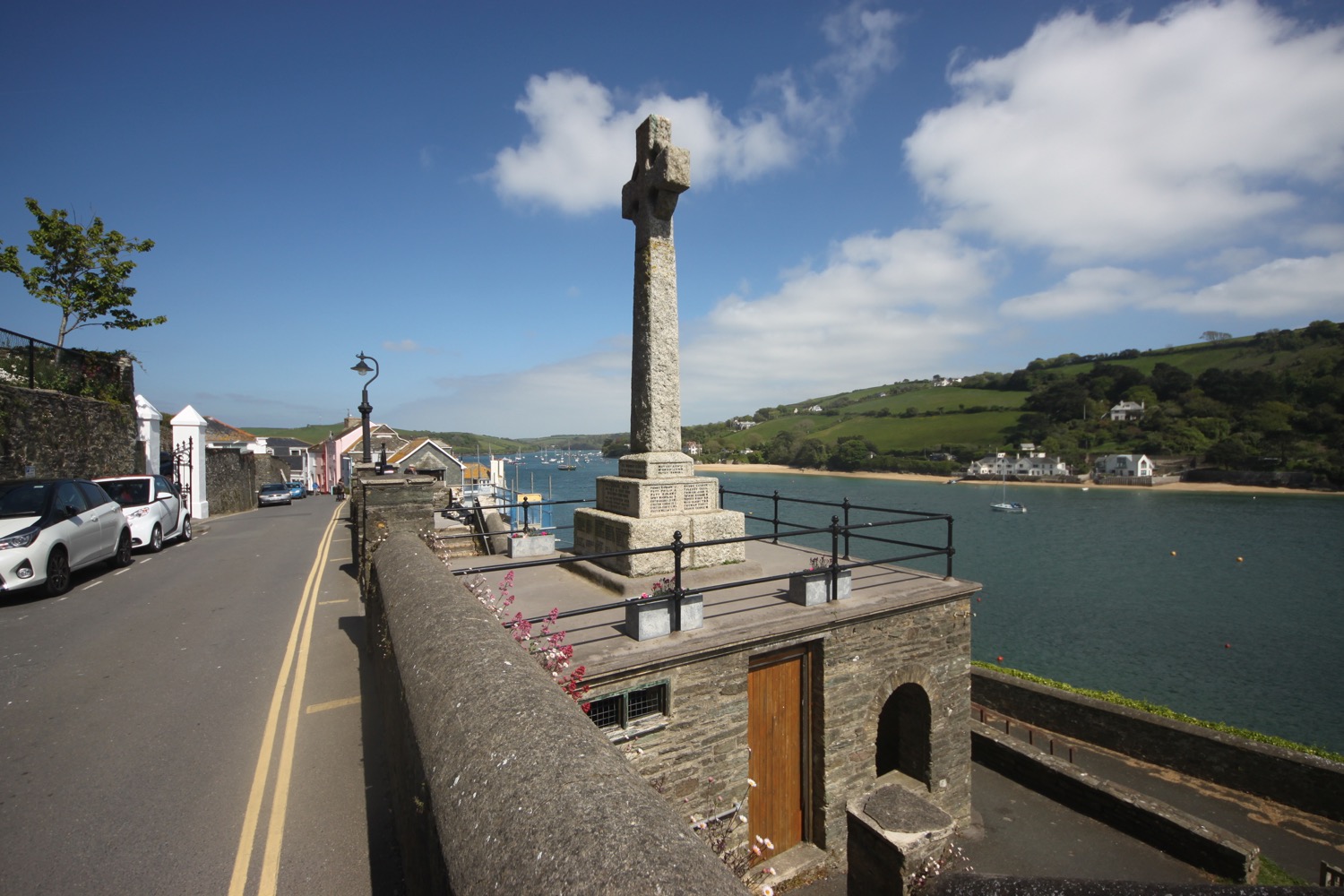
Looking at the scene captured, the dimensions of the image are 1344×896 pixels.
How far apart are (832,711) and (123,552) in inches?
471

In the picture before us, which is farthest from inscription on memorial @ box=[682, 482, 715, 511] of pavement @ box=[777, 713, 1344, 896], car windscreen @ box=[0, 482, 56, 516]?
car windscreen @ box=[0, 482, 56, 516]

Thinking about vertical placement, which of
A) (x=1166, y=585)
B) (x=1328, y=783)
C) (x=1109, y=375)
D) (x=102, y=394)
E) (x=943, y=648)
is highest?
(x=1109, y=375)

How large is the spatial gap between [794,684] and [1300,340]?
552ft

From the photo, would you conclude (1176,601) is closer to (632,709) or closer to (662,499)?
(662,499)

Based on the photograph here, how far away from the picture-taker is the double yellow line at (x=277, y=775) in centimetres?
316

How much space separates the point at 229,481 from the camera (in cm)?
2639

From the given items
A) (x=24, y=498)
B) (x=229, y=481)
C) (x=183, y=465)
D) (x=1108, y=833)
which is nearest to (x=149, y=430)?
(x=183, y=465)

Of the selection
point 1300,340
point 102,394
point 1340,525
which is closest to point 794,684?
point 102,394

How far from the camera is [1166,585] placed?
35.2 m

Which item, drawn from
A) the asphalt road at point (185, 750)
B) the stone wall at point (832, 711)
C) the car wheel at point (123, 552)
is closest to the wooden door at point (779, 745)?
the stone wall at point (832, 711)

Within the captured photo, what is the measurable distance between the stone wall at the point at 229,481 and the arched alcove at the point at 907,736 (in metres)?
25.5

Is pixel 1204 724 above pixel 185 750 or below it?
below

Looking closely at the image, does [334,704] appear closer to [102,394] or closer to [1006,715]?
[1006,715]

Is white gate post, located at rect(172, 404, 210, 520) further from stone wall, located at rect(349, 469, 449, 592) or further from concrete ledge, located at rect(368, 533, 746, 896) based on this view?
concrete ledge, located at rect(368, 533, 746, 896)
